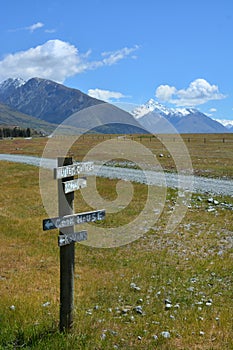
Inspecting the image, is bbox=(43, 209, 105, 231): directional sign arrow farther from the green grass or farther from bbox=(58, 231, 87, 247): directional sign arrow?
the green grass

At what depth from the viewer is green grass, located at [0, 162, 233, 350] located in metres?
7.65

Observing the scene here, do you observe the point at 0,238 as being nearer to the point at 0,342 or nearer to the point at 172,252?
the point at 172,252

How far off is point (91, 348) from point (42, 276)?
5.58 meters

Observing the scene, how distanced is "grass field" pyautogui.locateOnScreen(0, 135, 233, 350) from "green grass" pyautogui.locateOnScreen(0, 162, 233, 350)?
0.02m

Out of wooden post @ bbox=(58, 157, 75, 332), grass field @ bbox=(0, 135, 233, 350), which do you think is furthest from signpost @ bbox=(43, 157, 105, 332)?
grass field @ bbox=(0, 135, 233, 350)

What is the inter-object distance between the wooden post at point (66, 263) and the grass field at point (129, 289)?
35cm

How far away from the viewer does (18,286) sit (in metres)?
11.2

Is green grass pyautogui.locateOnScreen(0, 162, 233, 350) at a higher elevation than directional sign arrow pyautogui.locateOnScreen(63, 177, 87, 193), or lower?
lower

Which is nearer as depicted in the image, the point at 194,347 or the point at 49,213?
the point at 194,347

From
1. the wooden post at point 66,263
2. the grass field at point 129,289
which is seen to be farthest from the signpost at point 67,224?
the grass field at point 129,289

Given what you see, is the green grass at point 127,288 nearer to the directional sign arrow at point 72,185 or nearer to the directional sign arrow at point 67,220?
the directional sign arrow at point 67,220

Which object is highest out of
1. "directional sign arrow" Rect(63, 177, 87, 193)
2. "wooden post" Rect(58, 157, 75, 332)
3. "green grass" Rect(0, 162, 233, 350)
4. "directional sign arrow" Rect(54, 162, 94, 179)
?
"directional sign arrow" Rect(54, 162, 94, 179)

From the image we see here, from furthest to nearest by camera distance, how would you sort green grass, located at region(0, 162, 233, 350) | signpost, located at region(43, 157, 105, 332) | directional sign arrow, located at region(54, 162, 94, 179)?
1. green grass, located at region(0, 162, 233, 350)
2. signpost, located at region(43, 157, 105, 332)
3. directional sign arrow, located at region(54, 162, 94, 179)

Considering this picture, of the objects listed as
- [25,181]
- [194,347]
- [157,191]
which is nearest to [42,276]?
[194,347]
